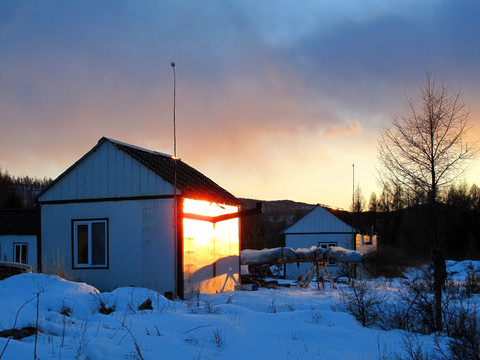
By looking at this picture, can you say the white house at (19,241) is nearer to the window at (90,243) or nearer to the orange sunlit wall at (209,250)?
the window at (90,243)

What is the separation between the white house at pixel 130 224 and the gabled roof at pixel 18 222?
48.0ft

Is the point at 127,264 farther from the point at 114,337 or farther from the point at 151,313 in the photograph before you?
the point at 114,337

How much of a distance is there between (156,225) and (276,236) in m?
40.3

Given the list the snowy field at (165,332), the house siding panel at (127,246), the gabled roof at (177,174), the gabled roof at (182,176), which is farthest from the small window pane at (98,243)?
the snowy field at (165,332)

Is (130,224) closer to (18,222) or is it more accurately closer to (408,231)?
(18,222)

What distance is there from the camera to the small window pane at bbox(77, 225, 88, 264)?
47.6ft

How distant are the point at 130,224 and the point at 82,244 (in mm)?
1895

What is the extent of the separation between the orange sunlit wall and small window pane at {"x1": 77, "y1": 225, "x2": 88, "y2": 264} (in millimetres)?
3324

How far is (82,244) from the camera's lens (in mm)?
14672

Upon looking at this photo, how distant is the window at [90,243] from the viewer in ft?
46.9

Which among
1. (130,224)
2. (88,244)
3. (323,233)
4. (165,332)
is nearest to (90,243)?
(88,244)

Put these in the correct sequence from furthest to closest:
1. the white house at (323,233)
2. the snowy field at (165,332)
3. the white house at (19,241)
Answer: the white house at (323,233) → the white house at (19,241) → the snowy field at (165,332)

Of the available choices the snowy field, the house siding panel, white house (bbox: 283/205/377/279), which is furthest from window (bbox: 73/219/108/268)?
white house (bbox: 283/205/377/279)

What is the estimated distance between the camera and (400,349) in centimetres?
700
